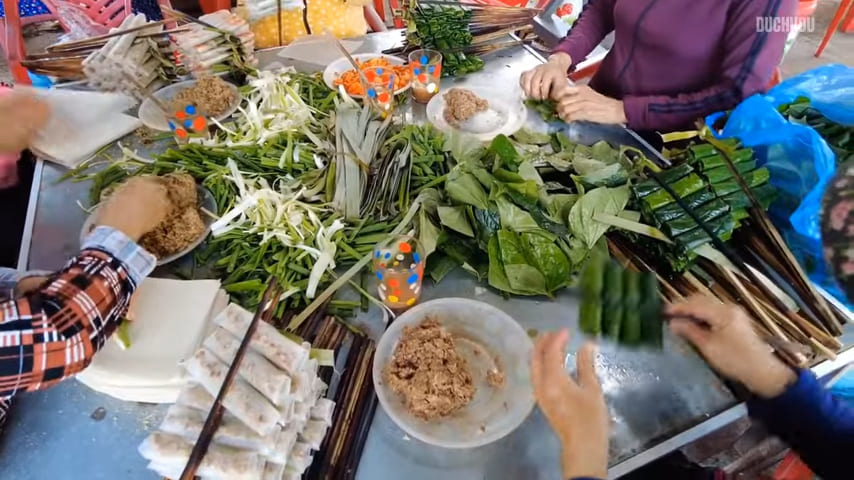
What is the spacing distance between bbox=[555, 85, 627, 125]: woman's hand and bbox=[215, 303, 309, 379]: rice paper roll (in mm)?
1749

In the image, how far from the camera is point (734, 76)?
2.27 metres

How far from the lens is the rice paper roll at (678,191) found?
5.82 feet

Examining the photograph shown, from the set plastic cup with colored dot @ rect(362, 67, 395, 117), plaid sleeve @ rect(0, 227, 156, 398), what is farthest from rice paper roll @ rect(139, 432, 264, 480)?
plastic cup with colored dot @ rect(362, 67, 395, 117)

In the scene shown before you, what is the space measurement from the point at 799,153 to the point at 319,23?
9.00ft

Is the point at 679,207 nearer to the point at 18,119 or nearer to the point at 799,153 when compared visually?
the point at 799,153

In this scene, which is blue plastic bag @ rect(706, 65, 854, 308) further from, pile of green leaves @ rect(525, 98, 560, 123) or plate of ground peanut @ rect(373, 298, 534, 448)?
plate of ground peanut @ rect(373, 298, 534, 448)

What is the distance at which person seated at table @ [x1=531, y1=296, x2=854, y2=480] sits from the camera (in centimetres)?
121

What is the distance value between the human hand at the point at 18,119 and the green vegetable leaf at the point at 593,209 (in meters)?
2.05

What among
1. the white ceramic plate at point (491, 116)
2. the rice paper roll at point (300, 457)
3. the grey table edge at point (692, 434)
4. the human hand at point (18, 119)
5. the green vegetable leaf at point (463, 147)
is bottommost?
the grey table edge at point (692, 434)

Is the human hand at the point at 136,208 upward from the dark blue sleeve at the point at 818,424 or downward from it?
upward

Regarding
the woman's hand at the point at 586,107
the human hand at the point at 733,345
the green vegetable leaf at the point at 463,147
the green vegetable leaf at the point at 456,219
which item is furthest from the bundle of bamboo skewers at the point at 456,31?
the human hand at the point at 733,345

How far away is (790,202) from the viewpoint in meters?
1.89

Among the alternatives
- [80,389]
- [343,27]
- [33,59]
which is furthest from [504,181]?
[33,59]

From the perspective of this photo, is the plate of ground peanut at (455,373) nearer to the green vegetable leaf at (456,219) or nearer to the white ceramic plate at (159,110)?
the green vegetable leaf at (456,219)
